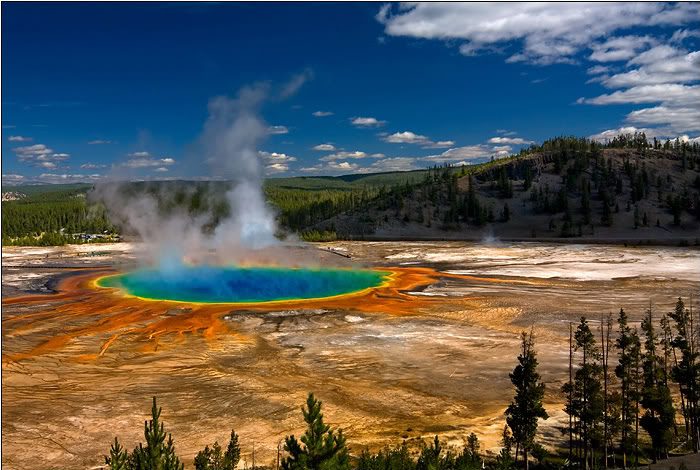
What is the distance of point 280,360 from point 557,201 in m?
89.6

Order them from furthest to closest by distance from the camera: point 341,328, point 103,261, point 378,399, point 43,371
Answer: point 103,261, point 341,328, point 43,371, point 378,399

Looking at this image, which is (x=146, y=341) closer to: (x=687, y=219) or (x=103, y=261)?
(x=103, y=261)

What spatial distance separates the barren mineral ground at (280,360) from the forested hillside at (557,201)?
51.5 metres

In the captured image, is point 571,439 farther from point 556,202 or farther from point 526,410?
point 556,202

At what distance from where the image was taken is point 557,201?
10069 cm

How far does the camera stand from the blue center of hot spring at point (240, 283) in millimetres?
38750

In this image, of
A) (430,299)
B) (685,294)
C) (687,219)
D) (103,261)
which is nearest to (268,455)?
(430,299)

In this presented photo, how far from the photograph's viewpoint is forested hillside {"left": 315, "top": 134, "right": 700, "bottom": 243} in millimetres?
92250

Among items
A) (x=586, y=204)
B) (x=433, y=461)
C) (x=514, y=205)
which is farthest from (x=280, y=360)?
(x=514, y=205)

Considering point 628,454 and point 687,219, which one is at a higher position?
point 687,219

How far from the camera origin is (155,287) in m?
42.3

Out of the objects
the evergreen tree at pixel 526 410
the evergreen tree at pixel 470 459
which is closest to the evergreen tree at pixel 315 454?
the evergreen tree at pixel 470 459

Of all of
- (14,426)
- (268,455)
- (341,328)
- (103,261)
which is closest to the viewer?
(268,455)

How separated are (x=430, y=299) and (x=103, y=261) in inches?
1633
